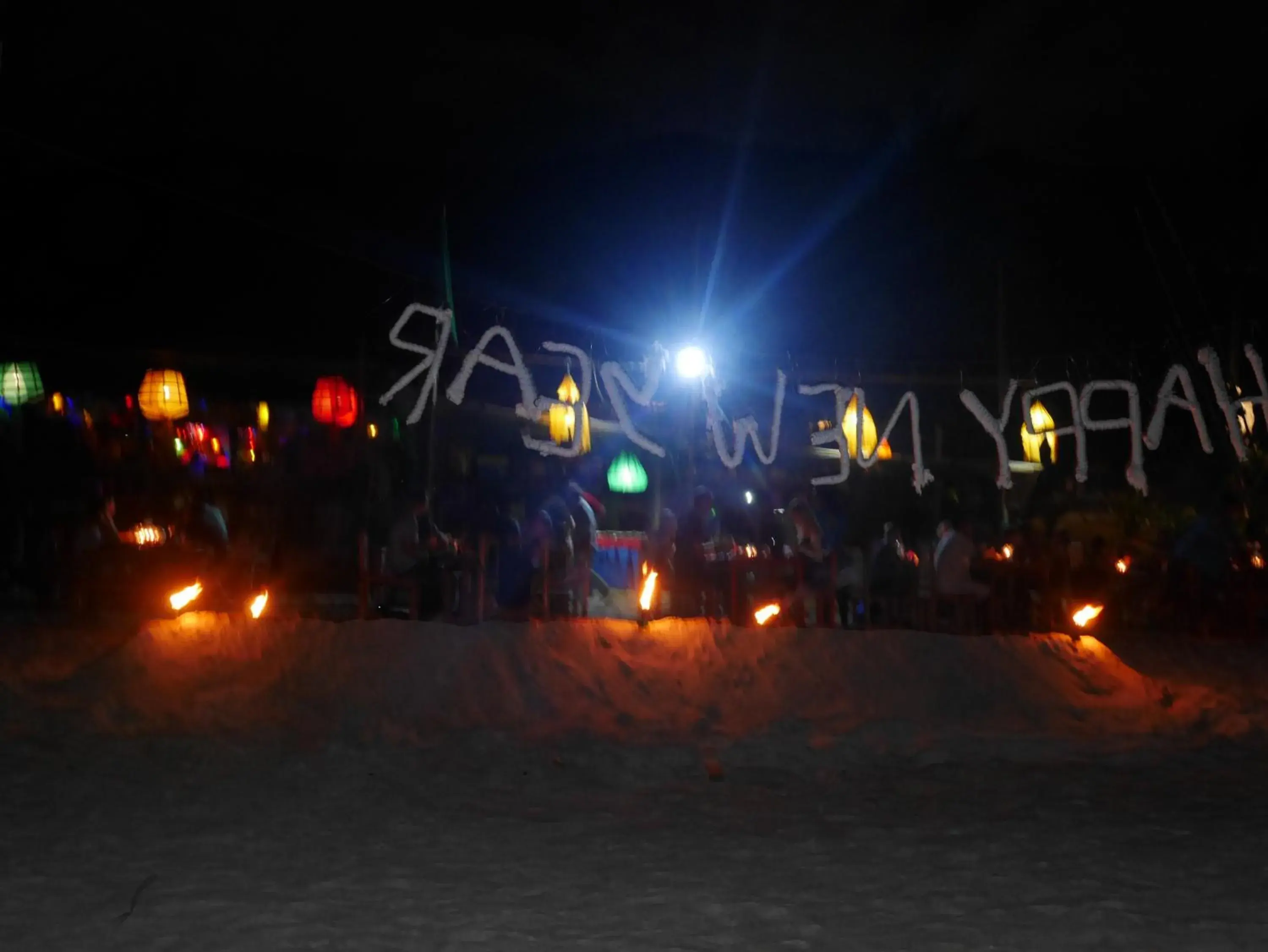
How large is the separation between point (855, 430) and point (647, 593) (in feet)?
11.2

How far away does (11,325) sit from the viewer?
1862 cm

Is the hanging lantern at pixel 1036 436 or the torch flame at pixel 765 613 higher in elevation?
the hanging lantern at pixel 1036 436

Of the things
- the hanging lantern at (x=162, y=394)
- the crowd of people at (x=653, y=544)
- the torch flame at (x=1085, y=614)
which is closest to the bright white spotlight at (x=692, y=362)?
the crowd of people at (x=653, y=544)

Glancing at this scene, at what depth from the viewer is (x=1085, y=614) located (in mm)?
12352

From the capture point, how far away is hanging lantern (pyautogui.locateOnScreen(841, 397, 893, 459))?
12.8 meters

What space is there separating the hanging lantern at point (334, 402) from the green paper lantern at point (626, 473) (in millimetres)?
5182

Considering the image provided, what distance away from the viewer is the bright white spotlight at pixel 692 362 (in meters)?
13.9

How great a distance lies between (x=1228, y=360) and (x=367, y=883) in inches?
633

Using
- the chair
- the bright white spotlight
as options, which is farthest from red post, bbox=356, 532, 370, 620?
the bright white spotlight

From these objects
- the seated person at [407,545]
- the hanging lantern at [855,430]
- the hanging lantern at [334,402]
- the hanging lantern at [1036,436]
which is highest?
the hanging lantern at [334,402]

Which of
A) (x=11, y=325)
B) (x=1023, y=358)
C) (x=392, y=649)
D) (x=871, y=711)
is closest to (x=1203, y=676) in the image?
(x=871, y=711)

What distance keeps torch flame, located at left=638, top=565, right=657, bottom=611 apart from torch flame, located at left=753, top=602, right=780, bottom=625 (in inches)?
35.3

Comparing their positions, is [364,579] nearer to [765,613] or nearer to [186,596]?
[186,596]

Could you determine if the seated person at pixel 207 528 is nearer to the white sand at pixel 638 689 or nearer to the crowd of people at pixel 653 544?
the crowd of people at pixel 653 544
